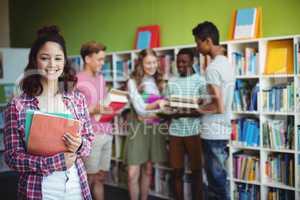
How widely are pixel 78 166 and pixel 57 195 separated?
0.52 ft

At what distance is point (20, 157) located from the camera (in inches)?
57.6

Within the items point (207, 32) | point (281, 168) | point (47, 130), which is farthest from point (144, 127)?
point (47, 130)

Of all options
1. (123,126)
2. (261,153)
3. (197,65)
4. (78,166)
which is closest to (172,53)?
(197,65)

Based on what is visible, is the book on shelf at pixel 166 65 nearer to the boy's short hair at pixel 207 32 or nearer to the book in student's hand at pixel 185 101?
the book in student's hand at pixel 185 101

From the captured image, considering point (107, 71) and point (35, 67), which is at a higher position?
point (107, 71)

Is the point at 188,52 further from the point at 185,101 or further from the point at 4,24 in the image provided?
the point at 4,24

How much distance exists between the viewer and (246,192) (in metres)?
3.09

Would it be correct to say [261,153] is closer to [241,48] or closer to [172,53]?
[241,48]

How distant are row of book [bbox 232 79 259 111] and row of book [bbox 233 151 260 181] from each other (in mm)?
420

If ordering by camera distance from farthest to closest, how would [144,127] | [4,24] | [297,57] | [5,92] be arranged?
1. [4,24]
2. [5,92]
3. [144,127]
4. [297,57]

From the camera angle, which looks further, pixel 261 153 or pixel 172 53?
pixel 172 53

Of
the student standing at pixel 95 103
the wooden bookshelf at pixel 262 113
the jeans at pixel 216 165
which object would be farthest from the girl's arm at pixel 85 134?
the wooden bookshelf at pixel 262 113

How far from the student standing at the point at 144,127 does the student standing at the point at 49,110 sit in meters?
A: 1.45

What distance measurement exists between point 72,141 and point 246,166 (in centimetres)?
199
